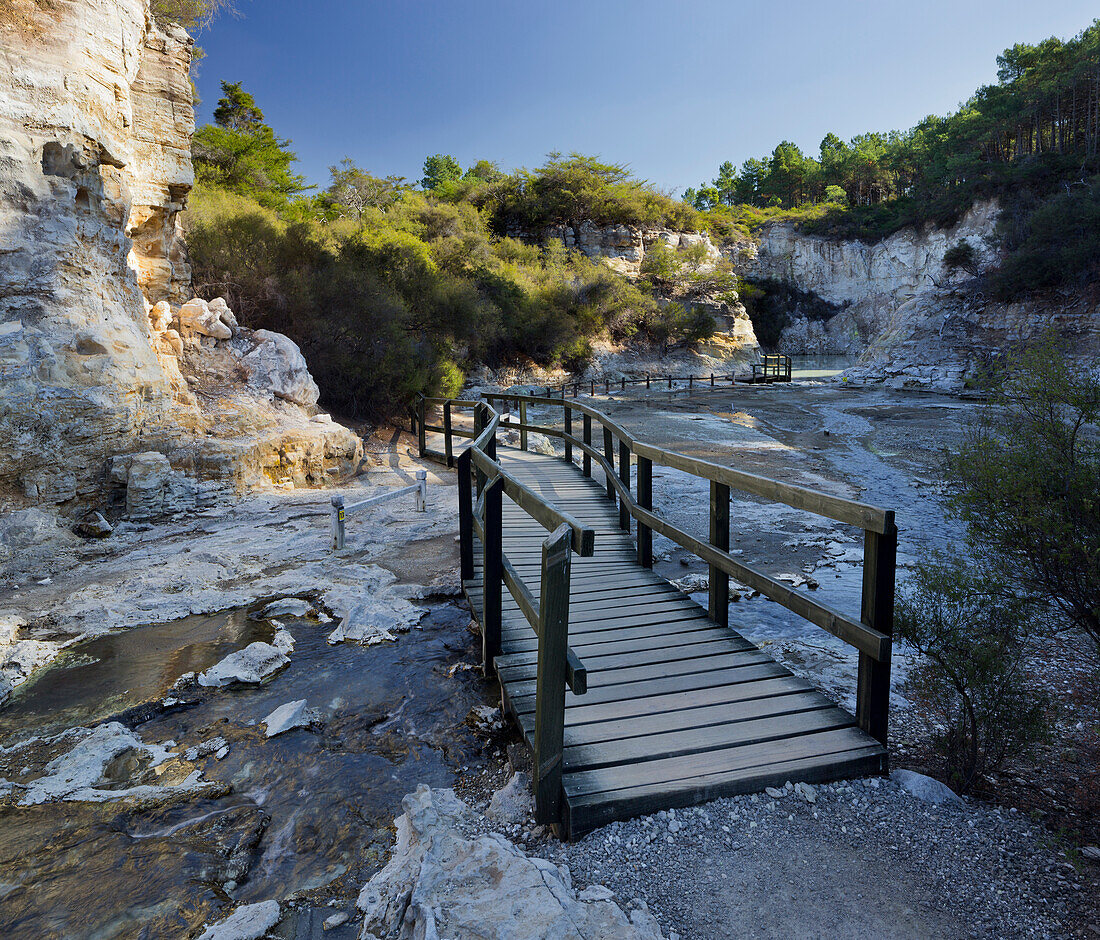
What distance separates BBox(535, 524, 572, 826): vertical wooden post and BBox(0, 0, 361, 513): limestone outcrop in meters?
7.68

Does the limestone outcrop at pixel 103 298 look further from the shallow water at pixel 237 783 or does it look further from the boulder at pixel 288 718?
the boulder at pixel 288 718

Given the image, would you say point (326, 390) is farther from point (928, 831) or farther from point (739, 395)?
point (739, 395)

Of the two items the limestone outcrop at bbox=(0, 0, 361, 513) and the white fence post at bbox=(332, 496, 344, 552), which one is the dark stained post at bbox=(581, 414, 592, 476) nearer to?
the white fence post at bbox=(332, 496, 344, 552)

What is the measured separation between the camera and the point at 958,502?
3744 mm

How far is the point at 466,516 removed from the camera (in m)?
5.20

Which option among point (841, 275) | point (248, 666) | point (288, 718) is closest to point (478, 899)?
point (288, 718)

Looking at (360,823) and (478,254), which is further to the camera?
(478,254)

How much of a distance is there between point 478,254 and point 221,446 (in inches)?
883

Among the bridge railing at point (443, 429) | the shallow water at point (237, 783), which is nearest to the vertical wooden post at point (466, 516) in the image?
the shallow water at point (237, 783)

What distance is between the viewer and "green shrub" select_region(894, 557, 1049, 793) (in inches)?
108

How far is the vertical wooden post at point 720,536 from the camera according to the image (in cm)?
379

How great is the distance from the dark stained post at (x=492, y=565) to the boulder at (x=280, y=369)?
354 inches

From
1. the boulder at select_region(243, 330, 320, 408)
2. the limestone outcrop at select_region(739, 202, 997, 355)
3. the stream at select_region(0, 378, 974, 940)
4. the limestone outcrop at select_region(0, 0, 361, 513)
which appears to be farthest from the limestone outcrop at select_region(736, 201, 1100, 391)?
the boulder at select_region(243, 330, 320, 408)

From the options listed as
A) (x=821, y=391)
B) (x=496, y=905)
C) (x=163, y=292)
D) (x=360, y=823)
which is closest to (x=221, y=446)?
(x=163, y=292)
